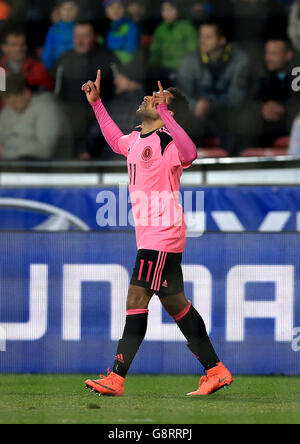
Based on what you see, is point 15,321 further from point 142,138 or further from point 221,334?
point 142,138

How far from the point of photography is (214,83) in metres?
6.10

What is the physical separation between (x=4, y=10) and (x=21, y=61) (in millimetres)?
400

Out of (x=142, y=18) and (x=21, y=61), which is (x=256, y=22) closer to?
(x=142, y=18)

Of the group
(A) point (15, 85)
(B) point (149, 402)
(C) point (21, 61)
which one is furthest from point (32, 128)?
(B) point (149, 402)

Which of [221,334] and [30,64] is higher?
[30,64]

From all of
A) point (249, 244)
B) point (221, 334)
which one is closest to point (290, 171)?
point (249, 244)

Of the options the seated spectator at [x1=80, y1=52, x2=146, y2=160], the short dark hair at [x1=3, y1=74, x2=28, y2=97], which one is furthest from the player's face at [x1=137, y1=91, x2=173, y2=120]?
the short dark hair at [x1=3, y1=74, x2=28, y2=97]

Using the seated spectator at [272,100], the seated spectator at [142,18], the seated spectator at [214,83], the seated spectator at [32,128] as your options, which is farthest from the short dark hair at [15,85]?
the seated spectator at [272,100]

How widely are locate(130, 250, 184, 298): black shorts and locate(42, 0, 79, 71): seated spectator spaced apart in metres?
3.10

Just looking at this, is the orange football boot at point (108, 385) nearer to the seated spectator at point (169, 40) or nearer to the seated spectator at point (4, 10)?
the seated spectator at point (169, 40)

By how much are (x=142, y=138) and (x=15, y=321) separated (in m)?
1.27

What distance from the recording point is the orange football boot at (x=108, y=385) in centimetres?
356

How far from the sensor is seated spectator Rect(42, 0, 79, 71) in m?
6.41
